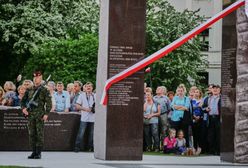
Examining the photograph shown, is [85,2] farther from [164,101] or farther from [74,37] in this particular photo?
[164,101]

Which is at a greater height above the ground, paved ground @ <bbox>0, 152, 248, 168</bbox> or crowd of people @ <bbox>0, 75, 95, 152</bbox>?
crowd of people @ <bbox>0, 75, 95, 152</bbox>

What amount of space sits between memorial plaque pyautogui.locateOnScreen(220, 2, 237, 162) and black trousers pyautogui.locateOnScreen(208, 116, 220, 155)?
13.7 ft

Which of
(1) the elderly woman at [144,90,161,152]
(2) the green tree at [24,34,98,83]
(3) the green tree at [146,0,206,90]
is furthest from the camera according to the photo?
(3) the green tree at [146,0,206,90]

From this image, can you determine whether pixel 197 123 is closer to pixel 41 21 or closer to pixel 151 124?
pixel 151 124

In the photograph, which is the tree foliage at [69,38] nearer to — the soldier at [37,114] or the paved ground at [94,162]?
the paved ground at [94,162]

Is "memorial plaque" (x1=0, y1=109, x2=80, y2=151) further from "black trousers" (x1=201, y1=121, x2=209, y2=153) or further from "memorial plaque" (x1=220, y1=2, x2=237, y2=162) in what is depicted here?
"memorial plaque" (x1=220, y1=2, x2=237, y2=162)

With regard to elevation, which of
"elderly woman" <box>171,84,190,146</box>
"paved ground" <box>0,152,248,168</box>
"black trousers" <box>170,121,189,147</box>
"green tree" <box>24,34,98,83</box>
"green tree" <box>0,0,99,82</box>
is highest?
"green tree" <box>0,0,99,82</box>

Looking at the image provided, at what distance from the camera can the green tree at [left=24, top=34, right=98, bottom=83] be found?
3791cm

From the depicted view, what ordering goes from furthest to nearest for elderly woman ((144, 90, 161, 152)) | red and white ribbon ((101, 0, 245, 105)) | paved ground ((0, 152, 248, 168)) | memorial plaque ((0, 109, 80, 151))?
elderly woman ((144, 90, 161, 152)) < memorial plaque ((0, 109, 80, 151)) < red and white ribbon ((101, 0, 245, 105)) < paved ground ((0, 152, 248, 168))

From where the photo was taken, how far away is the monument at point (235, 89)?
19.1 m

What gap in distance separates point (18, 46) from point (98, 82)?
2370 centimetres

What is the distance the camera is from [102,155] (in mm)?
19484

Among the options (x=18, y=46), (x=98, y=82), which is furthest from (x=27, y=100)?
(x=18, y=46)

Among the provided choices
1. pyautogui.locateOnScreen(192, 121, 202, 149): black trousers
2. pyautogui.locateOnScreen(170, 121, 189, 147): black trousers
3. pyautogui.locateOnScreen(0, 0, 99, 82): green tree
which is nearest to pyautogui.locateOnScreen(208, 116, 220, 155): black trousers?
pyautogui.locateOnScreen(192, 121, 202, 149): black trousers
